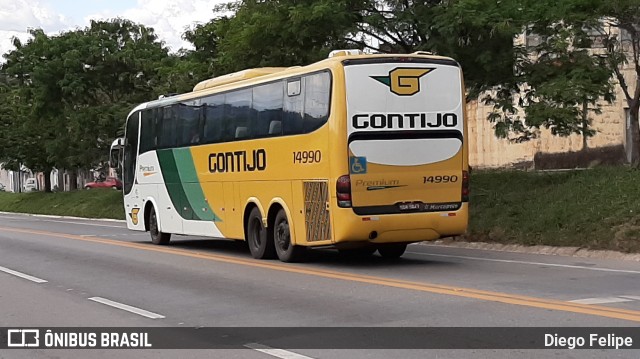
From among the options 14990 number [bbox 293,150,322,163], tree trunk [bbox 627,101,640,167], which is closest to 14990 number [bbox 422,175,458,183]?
14990 number [bbox 293,150,322,163]

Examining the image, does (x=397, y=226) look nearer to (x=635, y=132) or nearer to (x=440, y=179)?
(x=440, y=179)

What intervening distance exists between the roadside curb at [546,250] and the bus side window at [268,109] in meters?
5.50

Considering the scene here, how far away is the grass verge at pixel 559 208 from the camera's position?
1723cm

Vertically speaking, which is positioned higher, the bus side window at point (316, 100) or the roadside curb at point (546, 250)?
the bus side window at point (316, 100)

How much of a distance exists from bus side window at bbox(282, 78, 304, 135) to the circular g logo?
1.53 m

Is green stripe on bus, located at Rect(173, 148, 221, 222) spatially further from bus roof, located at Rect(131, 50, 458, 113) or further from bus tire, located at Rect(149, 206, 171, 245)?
bus tire, located at Rect(149, 206, 171, 245)

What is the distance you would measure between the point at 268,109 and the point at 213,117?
8.47 feet

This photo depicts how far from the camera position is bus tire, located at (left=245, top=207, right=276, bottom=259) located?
1706 cm

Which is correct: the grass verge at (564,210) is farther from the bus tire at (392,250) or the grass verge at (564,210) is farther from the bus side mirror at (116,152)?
the bus side mirror at (116,152)

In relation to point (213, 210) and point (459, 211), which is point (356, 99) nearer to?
point (459, 211)

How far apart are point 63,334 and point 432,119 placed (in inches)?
298

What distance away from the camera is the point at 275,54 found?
2309 centimetres

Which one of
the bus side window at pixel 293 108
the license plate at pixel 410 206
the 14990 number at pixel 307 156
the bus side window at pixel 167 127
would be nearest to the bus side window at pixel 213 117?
the bus side window at pixel 167 127

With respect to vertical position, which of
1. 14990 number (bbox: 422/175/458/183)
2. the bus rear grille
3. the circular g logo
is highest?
the circular g logo
